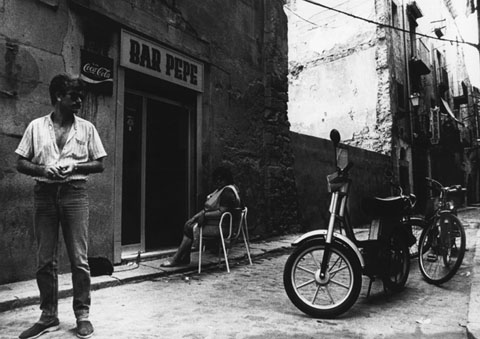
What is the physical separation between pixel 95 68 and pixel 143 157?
1529mm

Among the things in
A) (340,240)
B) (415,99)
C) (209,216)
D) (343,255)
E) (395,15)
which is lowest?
(343,255)

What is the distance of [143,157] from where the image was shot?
5.84 meters

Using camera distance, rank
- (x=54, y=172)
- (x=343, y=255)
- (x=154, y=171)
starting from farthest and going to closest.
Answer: (x=154, y=171)
(x=343, y=255)
(x=54, y=172)

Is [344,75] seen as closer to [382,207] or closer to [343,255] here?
[382,207]

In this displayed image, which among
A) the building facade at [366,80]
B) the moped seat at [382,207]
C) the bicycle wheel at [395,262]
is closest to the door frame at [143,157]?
the moped seat at [382,207]

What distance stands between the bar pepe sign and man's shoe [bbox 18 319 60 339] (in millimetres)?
3461

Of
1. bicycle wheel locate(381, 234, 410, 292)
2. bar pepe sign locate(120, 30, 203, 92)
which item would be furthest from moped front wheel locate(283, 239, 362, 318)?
bar pepe sign locate(120, 30, 203, 92)

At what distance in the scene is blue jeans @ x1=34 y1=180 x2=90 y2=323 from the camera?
8.95 ft

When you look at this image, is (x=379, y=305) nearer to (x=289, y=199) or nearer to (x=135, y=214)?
(x=135, y=214)

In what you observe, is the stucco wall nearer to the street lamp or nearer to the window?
the window

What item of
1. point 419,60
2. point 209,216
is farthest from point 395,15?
point 209,216

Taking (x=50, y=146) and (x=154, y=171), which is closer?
(x=50, y=146)

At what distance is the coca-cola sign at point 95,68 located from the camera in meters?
4.70

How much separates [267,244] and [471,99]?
97.6ft
